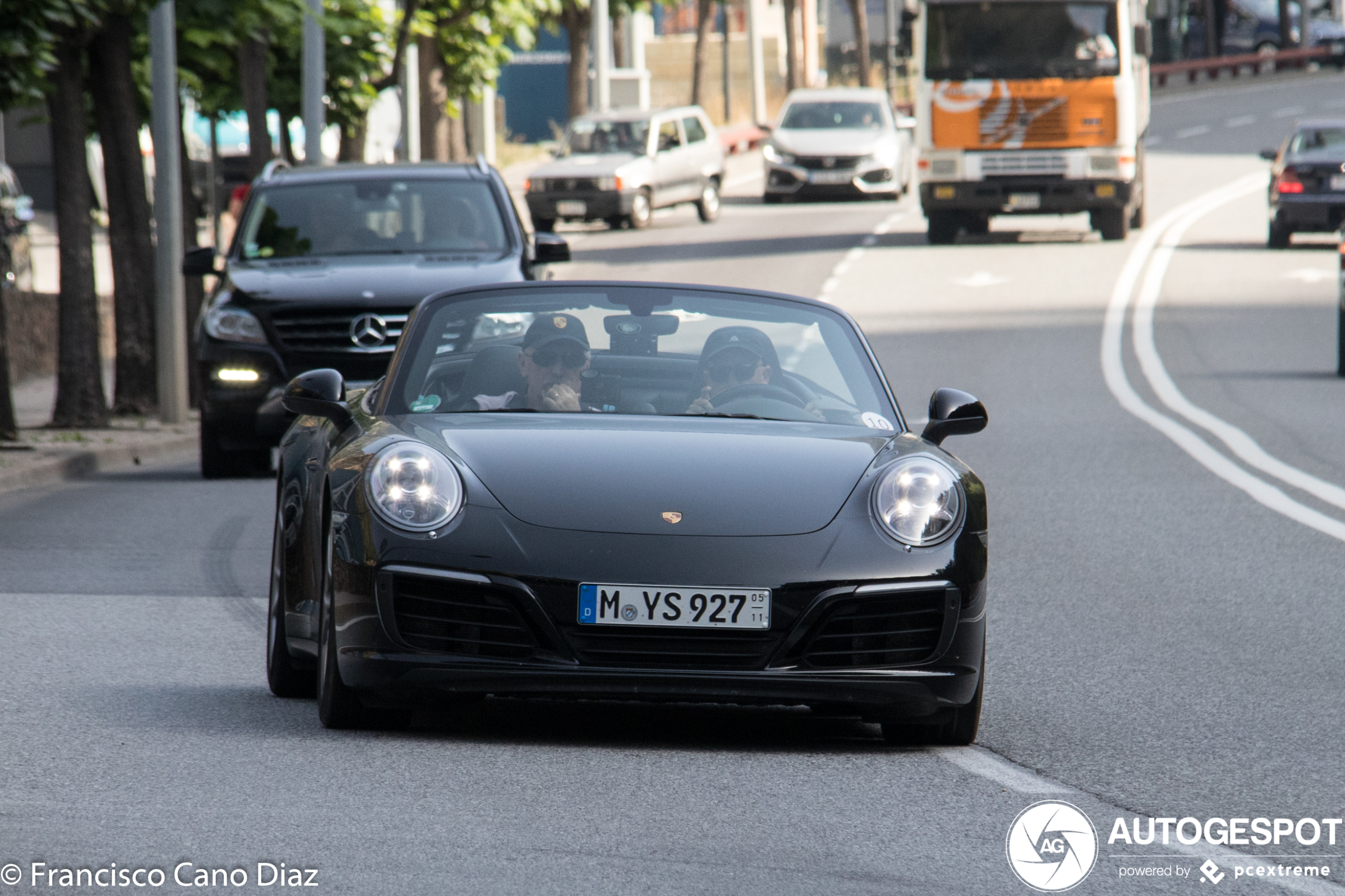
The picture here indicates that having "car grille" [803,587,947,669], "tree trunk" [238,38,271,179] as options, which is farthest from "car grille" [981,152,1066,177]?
"car grille" [803,587,947,669]

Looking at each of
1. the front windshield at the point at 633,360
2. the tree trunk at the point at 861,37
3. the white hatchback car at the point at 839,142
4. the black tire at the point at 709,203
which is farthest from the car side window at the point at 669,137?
the front windshield at the point at 633,360

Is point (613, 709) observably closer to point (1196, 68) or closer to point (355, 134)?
point (355, 134)

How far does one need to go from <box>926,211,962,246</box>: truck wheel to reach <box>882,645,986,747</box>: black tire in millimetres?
29244

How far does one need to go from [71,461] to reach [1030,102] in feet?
60.6

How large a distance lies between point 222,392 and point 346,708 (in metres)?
8.74

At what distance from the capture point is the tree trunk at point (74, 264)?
19578mm

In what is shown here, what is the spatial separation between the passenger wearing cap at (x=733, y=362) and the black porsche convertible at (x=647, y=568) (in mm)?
325

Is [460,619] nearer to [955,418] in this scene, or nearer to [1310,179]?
[955,418]

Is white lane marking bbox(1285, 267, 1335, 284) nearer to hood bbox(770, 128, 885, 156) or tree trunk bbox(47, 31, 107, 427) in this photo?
hood bbox(770, 128, 885, 156)

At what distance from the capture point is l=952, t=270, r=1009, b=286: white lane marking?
31.7m

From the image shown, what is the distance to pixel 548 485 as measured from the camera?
6398 millimetres

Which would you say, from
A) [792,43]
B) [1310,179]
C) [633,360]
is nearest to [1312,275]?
[1310,179]

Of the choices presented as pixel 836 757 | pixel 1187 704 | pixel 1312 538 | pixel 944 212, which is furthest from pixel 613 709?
pixel 944 212

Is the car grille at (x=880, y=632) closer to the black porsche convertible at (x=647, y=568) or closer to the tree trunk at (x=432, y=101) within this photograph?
the black porsche convertible at (x=647, y=568)
